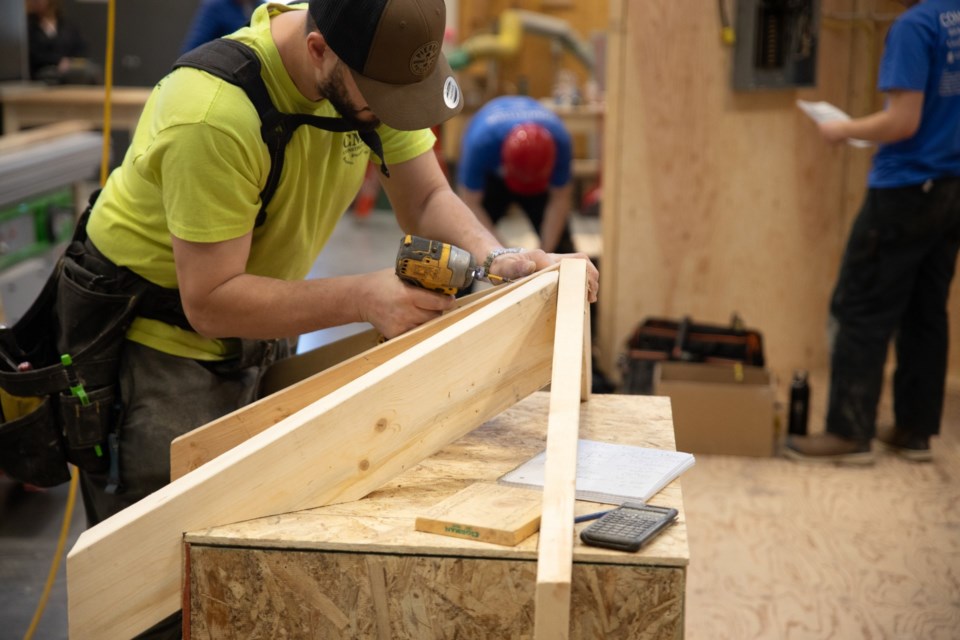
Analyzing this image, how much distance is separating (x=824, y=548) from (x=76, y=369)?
2.54 m

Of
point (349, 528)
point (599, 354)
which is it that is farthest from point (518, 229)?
point (349, 528)

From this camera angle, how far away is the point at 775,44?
4758 millimetres

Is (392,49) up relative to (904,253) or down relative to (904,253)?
up

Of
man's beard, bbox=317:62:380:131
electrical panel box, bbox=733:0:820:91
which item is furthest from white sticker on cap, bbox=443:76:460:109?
electrical panel box, bbox=733:0:820:91

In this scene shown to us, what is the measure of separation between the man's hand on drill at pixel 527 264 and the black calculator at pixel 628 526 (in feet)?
1.94

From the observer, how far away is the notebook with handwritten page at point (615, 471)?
1.72 metres

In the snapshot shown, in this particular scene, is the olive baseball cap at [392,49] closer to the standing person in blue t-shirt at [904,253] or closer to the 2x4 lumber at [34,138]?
the standing person in blue t-shirt at [904,253]

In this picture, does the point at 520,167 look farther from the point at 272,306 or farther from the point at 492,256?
the point at 272,306

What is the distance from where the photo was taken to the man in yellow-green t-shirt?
1.79 m

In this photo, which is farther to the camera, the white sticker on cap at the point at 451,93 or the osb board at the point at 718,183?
the osb board at the point at 718,183

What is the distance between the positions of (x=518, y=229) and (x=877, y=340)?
479 cm

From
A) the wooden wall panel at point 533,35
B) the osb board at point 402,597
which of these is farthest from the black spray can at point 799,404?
the wooden wall panel at point 533,35

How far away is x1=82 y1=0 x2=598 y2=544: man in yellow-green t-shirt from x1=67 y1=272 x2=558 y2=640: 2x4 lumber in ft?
0.55

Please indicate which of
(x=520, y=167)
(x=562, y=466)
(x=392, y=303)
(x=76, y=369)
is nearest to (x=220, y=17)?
(x=520, y=167)
